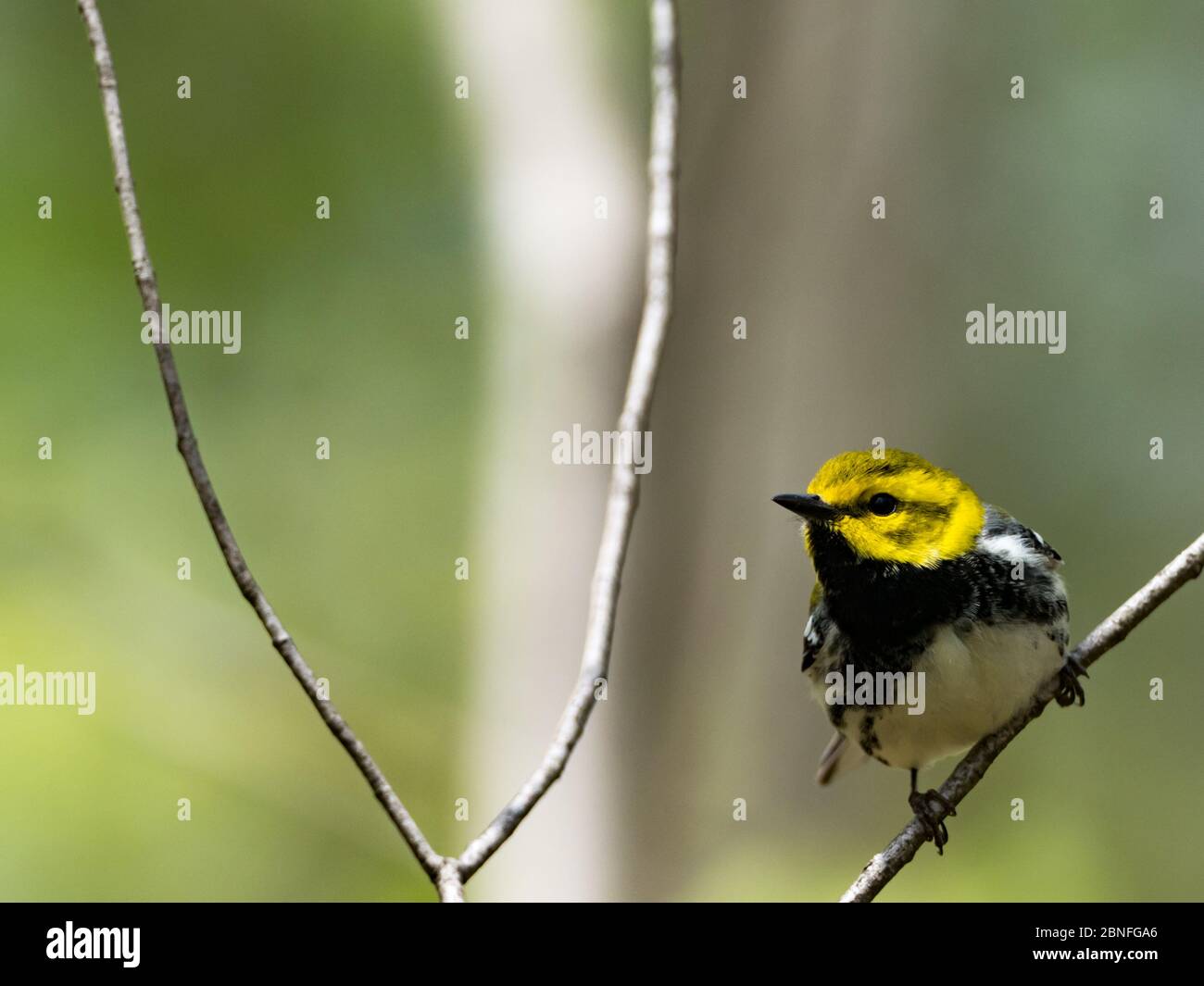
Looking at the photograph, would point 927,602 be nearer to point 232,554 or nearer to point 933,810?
point 933,810

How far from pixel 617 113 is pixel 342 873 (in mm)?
4175

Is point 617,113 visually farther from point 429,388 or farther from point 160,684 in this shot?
point 160,684

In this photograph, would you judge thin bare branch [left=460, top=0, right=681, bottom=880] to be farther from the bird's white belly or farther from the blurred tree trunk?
the blurred tree trunk

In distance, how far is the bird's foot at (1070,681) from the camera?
3.12 m

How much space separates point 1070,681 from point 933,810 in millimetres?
492

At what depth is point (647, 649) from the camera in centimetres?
Result: 525

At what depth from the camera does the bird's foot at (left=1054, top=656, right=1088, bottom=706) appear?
3119 mm

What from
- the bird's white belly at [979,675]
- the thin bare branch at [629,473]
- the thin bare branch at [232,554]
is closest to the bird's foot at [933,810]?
the bird's white belly at [979,675]

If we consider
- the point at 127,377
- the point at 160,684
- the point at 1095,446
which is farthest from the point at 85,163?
the point at 1095,446

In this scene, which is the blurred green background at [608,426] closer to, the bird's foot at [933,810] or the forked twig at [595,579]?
the bird's foot at [933,810]

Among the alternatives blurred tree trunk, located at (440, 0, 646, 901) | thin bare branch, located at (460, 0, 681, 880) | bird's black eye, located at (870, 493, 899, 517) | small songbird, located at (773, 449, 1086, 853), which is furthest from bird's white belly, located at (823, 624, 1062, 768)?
blurred tree trunk, located at (440, 0, 646, 901)

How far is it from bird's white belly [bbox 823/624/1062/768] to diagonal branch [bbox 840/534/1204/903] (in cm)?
13

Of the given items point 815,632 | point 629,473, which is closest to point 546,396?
point 815,632

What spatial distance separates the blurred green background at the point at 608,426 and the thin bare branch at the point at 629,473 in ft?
10.2
